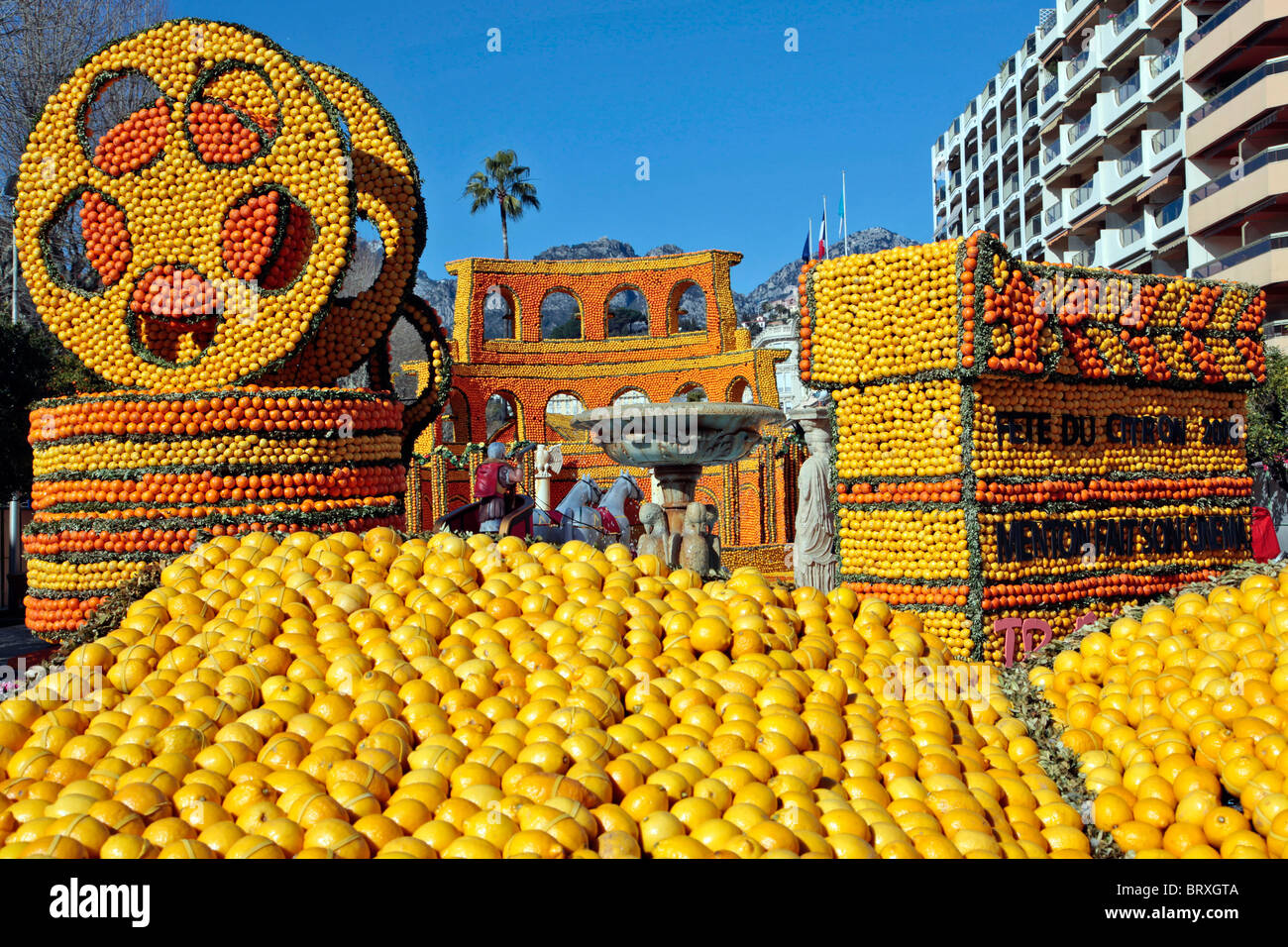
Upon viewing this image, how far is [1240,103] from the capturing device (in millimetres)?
30016

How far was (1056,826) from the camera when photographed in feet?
11.0

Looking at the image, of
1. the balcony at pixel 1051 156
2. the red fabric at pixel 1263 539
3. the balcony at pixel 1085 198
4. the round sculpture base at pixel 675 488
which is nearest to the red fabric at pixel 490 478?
the round sculpture base at pixel 675 488

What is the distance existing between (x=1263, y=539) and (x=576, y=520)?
8.48 meters

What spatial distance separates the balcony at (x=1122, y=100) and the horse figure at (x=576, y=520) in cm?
3516

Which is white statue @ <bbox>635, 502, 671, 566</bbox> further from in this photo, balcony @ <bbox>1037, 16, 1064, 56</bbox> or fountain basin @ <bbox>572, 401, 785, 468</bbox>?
balcony @ <bbox>1037, 16, 1064, 56</bbox>

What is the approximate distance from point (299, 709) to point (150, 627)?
118cm

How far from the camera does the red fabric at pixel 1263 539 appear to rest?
36.1 ft

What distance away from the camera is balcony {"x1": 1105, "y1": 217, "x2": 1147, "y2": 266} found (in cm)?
3784

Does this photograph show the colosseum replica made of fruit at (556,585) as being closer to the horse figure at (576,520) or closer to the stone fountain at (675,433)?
the stone fountain at (675,433)

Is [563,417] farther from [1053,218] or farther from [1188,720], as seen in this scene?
[1053,218]

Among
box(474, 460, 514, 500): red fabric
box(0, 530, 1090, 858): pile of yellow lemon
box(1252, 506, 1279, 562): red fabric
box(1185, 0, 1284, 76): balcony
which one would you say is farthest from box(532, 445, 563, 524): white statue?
box(1185, 0, 1284, 76): balcony

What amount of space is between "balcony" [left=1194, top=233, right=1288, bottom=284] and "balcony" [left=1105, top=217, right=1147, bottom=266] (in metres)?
5.89

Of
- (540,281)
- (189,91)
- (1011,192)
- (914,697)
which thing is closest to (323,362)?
(189,91)

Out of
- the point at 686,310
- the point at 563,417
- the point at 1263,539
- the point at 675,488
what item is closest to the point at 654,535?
the point at 675,488
